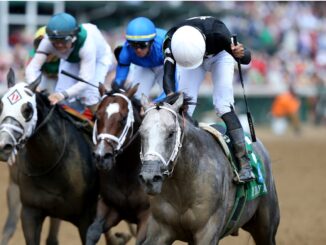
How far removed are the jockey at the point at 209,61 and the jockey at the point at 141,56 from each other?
0.44m

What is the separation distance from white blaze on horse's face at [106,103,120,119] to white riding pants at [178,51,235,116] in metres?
0.54

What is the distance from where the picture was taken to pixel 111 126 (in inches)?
287

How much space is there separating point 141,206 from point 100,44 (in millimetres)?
2166

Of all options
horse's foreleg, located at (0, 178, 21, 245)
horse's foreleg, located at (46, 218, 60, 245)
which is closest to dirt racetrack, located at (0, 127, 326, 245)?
horse's foreleg, located at (0, 178, 21, 245)

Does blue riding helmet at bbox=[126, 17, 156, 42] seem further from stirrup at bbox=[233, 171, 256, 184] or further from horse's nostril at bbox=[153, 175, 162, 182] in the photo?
horse's nostril at bbox=[153, 175, 162, 182]

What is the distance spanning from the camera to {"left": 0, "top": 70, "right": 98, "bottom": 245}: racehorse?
7.66 metres

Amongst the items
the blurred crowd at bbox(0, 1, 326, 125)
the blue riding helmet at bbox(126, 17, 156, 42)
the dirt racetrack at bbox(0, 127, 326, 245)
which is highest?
the blue riding helmet at bbox(126, 17, 156, 42)

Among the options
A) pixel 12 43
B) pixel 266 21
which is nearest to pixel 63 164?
Answer: pixel 12 43

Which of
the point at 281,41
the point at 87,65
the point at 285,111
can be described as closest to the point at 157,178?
the point at 87,65

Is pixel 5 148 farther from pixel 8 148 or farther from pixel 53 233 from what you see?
pixel 53 233

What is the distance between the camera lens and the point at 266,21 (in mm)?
26078

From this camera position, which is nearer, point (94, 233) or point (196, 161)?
point (196, 161)

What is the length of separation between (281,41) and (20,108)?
19014 mm

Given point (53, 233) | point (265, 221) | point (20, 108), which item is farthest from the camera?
point (53, 233)
